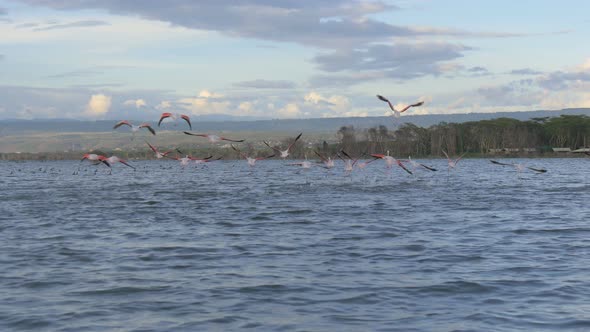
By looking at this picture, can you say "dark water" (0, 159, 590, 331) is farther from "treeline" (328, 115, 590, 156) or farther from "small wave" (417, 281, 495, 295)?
"treeline" (328, 115, 590, 156)

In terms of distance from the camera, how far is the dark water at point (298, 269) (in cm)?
1448

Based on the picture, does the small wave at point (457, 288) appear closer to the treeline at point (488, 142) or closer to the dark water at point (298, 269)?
the dark water at point (298, 269)

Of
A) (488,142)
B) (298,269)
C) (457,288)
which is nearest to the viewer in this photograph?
(457,288)

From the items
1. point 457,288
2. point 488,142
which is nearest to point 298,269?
point 457,288

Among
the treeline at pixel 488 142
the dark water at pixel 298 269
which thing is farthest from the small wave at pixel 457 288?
the treeline at pixel 488 142

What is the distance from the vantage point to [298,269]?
19.4 m

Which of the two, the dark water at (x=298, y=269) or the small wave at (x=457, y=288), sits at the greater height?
the small wave at (x=457, y=288)

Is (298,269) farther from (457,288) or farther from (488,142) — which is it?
(488,142)

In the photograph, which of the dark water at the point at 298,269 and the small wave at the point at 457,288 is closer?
the dark water at the point at 298,269

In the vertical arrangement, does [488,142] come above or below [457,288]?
above

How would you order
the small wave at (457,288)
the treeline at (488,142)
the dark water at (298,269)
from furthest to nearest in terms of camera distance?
the treeline at (488,142), the small wave at (457,288), the dark water at (298,269)

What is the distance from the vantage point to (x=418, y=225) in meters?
29.0

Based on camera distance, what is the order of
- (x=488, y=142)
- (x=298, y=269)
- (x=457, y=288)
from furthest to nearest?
(x=488, y=142)
(x=298, y=269)
(x=457, y=288)

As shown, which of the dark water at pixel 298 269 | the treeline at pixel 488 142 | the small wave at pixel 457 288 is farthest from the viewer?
the treeline at pixel 488 142
